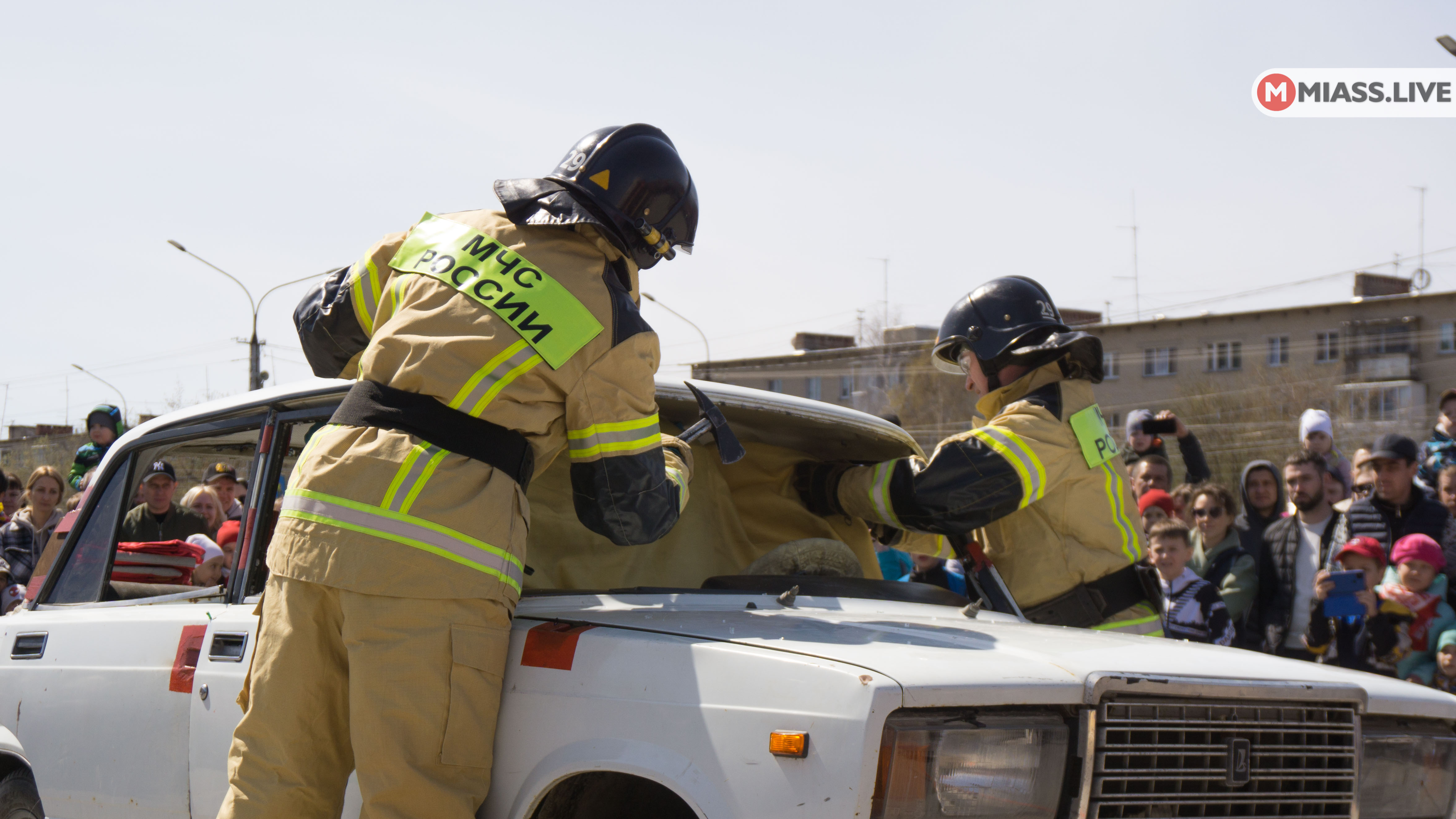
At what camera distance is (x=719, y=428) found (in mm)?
3072

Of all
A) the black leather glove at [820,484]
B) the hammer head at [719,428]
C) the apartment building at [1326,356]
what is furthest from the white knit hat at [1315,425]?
the apartment building at [1326,356]

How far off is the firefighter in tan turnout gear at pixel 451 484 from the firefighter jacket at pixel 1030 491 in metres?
1.01

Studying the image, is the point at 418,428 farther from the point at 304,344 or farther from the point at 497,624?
the point at 304,344

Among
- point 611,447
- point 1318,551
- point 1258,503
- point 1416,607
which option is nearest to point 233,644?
point 611,447

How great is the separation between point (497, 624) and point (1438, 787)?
2.00m

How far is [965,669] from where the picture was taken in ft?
6.63

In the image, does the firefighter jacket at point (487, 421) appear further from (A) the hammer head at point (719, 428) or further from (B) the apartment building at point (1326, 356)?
(B) the apartment building at point (1326, 356)

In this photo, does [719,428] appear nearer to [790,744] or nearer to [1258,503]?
[790,744]

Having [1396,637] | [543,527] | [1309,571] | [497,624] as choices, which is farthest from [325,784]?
[1309,571]

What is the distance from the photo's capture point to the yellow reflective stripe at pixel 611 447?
8.45 feet

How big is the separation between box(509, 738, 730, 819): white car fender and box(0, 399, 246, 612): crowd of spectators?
139 cm

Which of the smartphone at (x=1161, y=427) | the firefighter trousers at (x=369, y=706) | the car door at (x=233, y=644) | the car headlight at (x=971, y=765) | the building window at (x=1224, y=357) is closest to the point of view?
the car headlight at (x=971, y=765)

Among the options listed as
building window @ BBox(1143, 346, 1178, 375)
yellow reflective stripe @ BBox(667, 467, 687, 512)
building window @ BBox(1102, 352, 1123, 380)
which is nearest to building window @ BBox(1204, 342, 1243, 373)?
building window @ BBox(1143, 346, 1178, 375)

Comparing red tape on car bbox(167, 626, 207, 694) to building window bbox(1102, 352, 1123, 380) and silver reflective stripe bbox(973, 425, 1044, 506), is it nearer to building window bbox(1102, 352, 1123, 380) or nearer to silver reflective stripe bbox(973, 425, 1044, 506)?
silver reflective stripe bbox(973, 425, 1044, 506)
